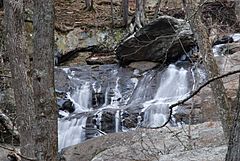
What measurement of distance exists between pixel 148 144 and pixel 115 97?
478cm

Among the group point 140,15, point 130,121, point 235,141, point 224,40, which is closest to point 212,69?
point 235,141

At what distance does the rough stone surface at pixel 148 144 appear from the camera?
18.3 feet

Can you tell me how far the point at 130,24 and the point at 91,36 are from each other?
180 cm

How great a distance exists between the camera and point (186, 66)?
39.3 feet

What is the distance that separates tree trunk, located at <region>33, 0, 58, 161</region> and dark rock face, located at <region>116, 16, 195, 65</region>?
28.3 feet

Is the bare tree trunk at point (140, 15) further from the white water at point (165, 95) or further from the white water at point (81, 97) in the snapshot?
the white water at point (81, 97)

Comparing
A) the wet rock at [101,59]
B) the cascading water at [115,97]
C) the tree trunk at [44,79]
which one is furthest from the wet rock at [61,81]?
the tree trunk at [44,79]

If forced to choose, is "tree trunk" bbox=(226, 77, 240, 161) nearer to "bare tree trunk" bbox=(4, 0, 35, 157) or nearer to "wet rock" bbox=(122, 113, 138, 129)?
"bare tree trunk" bbox=(4, 0, 35, 157)

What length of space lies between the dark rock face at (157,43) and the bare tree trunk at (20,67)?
6905 millimetres

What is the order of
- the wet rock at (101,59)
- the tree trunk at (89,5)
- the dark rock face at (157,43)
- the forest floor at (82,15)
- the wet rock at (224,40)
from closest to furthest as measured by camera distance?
the dark rock face at (157,43) < the wet rock at (224,40) < the wet rock at (101,59) < the forest floor at (82,15) < the tree trunk at (89,5)

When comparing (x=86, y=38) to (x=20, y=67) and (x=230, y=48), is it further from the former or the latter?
(x=20, y=67)

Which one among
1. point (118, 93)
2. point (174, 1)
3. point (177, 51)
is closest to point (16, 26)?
point (118, 93)

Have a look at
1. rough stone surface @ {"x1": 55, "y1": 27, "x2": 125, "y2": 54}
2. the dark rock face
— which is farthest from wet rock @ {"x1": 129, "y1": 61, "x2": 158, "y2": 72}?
rough stone surface @ {"x1": 55, "y1": 27, "x2": 125, "y2": 54}

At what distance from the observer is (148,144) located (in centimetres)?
629
